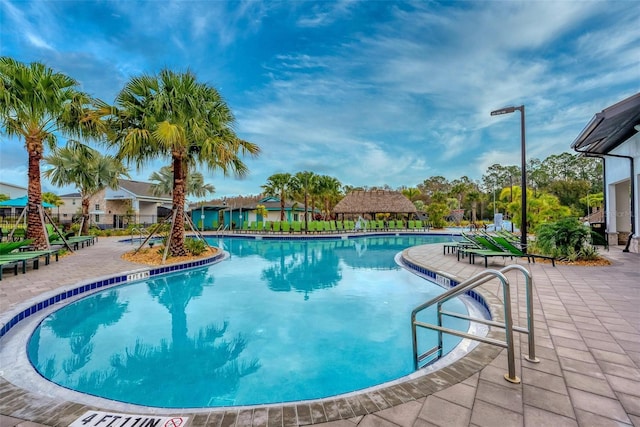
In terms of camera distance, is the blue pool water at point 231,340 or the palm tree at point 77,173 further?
the palm tree at point 77,173

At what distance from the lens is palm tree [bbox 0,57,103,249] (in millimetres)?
7871

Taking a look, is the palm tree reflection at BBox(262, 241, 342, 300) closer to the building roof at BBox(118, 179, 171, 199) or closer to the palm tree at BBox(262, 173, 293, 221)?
the palm tree at BBox(262, 173, 293, 221)

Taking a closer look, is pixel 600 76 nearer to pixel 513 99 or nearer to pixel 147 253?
pixel 513 99

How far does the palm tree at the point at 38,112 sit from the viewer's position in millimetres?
7871

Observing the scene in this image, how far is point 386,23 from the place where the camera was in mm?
10414

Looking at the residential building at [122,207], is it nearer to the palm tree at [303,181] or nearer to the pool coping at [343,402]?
the palm tree at [303,181]

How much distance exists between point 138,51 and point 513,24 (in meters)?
12.8

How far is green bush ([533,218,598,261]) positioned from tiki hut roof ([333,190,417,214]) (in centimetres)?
2117

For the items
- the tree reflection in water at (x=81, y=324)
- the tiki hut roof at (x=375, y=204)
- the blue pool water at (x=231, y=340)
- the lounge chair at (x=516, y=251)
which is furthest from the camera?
the tiki hut roof at (x=375, y=204)

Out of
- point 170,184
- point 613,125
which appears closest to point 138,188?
point 170,184

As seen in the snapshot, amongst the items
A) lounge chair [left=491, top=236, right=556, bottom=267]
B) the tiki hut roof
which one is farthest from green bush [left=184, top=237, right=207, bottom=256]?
the tiki hut roof

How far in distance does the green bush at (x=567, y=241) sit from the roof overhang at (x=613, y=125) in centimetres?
275

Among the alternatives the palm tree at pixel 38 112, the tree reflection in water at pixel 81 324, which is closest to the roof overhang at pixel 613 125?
the tree reflection in water at pixel 81 324

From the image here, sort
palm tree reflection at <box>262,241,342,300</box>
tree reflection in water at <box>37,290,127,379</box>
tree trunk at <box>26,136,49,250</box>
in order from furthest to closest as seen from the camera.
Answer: tree trunk at <box>26,136,49,250</box>, palm tree reflection at <box>262,241,342,300</box>, tree reflection in water at <box>37,290,127,379</box>
